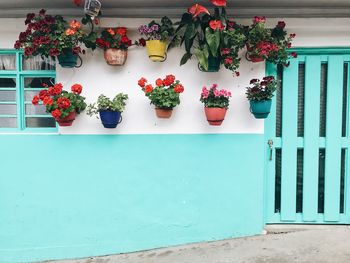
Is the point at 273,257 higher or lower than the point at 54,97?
lower

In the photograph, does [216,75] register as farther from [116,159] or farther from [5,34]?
[5,34]

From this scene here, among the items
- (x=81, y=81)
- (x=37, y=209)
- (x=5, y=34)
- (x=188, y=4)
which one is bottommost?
(x=37, y=209)

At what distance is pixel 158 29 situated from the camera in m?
3.43

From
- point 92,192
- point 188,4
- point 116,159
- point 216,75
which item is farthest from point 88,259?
point 188,4

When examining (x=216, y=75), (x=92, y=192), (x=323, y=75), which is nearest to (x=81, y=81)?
(x=92, y=192)

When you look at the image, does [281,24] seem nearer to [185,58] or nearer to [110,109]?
[185,58]

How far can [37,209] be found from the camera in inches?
152

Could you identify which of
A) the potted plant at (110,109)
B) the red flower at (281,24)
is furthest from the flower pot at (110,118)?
the red flower at (281,24)

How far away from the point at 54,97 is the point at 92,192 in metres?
1.15

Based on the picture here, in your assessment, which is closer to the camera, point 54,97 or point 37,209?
point 54,97

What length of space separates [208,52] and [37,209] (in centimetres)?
256

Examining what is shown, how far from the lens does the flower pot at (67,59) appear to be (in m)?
3.46

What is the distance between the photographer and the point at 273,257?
11.4 ft

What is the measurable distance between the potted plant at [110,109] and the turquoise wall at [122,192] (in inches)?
11.7
